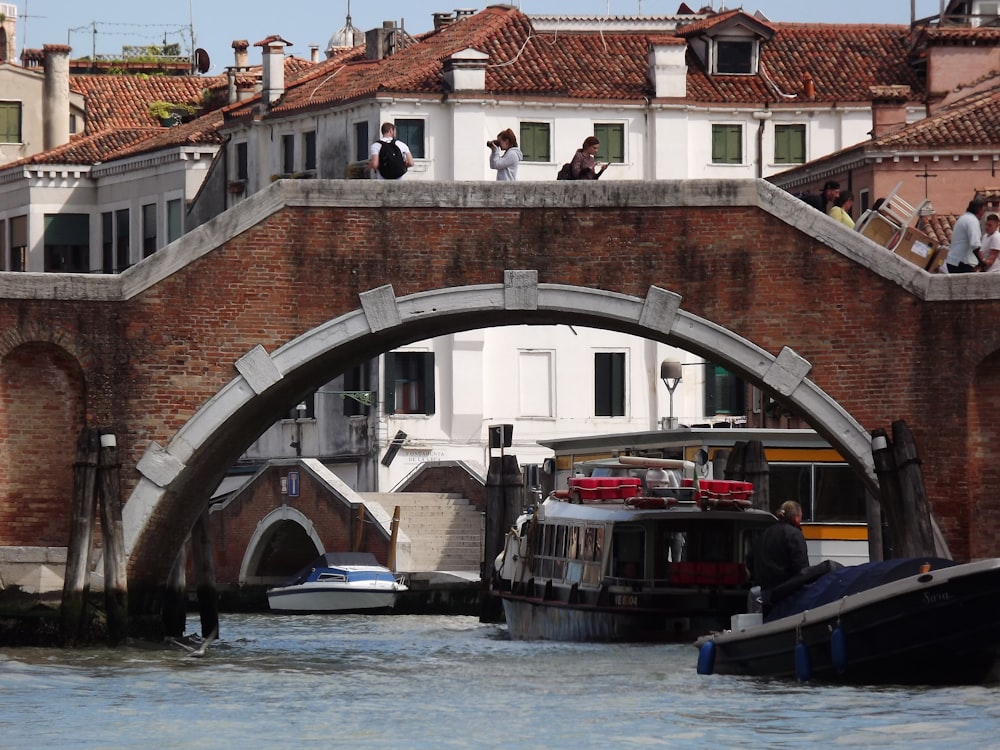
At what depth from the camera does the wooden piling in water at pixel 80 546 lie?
78.9ft

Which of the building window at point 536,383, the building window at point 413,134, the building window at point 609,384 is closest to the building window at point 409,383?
the building window at point 536,383

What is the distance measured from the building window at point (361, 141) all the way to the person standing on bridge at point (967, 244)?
69.8ft

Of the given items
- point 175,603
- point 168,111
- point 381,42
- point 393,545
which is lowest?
point 175,603

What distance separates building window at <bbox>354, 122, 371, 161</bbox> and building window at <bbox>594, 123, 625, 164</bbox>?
13.5 ft

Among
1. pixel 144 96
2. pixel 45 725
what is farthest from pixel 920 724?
pixel 144 96

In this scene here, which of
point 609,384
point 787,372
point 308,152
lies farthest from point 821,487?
point 308,152

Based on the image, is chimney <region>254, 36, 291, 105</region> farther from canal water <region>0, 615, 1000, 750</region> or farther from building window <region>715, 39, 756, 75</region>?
canal water <region>0, 615, 1000, 750</region>

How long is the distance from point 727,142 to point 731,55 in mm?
1757

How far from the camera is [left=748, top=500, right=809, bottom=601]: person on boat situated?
21.3 m

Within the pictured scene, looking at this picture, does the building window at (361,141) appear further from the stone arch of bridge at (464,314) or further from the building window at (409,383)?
the stone arch of bridge at (464,314)

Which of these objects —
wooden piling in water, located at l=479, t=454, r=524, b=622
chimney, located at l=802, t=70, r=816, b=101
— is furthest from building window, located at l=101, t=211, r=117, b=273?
wooden piling in water, located at l=479, t=454, r=524, b=622

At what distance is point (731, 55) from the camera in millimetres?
47031

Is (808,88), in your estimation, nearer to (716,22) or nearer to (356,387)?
(716,22)

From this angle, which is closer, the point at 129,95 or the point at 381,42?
the point at 381,42
